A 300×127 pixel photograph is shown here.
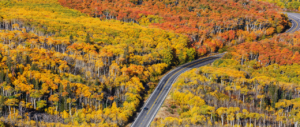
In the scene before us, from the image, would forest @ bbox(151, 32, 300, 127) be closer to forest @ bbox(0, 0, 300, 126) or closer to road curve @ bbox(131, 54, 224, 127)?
forest @ bbox(0, 0, 300, 126)

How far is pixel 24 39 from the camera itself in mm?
147375

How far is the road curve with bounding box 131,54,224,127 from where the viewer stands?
4264 inches

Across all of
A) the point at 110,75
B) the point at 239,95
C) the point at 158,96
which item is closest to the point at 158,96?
the point at 158,96

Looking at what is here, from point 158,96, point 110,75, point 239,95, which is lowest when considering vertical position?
point 158,96

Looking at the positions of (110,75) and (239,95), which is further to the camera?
(110,75)

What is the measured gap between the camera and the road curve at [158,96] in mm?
108312

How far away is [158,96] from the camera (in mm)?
125812

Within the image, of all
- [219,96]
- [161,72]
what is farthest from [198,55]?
[219,96]

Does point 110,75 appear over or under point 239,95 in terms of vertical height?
over

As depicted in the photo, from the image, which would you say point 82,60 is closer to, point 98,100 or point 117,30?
point 98,100

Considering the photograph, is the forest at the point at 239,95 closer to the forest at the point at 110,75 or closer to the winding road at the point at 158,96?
the forest at the point at 110,75

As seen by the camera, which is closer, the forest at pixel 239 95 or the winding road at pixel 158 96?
the winding road at pixel 158 96

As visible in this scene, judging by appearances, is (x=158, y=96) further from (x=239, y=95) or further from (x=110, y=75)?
(x=239, y=95)

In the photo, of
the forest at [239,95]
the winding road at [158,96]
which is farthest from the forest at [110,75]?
the winding road at [158,96]
